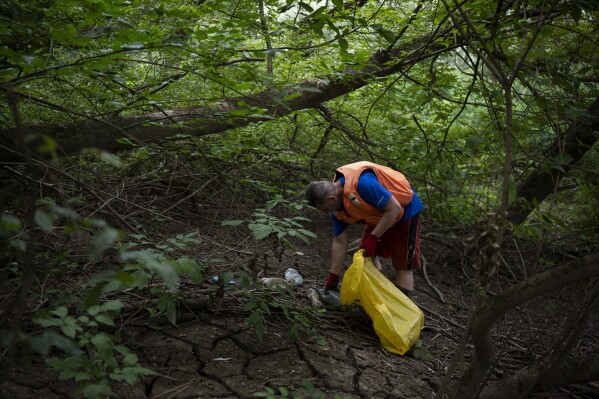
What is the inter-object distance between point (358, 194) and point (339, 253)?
58cm

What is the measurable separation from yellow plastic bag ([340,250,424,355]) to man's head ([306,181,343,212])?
0.43 m

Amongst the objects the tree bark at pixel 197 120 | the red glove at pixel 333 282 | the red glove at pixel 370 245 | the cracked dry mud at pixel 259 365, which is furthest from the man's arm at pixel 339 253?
the tree bark at pixel 197 120

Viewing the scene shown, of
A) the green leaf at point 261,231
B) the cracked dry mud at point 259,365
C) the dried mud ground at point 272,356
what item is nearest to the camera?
the dried mud ground at point 272,356

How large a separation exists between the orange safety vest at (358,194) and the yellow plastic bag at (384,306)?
37 cm

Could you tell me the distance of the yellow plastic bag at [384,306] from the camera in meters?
3.02

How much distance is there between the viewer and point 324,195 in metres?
3.29

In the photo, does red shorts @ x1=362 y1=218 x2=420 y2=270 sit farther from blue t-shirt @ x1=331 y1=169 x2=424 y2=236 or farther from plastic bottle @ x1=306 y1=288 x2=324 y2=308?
plastic bottle @ x1=306 y1=288 x2=324 y2=308

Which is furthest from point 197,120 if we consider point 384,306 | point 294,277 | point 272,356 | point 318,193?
point 384,306

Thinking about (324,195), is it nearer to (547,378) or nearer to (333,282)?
(333,282)

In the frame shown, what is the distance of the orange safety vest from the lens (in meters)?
3.35

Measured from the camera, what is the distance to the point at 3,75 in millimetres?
3021

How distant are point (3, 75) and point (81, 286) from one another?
5.18ft

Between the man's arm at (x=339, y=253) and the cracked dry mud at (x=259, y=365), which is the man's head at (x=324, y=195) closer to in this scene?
the man's arm at (x=339, y=253)

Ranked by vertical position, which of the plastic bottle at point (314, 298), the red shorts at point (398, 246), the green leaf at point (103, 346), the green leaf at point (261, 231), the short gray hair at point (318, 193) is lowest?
the plastic bottle at point (314, 298)
